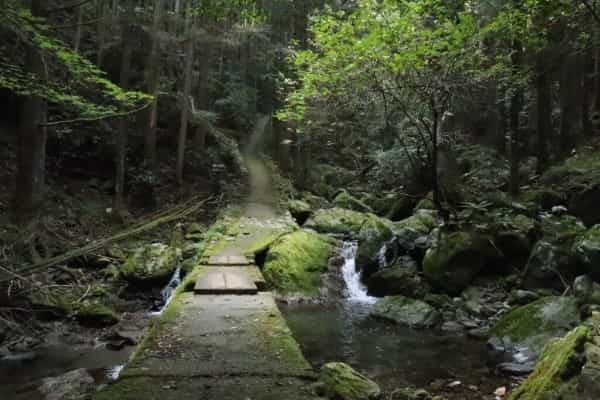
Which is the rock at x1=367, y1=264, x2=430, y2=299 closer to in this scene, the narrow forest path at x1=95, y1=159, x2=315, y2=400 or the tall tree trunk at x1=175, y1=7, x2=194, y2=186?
the narrow forest path at x1=95, y1=159, x2=315, y2=400

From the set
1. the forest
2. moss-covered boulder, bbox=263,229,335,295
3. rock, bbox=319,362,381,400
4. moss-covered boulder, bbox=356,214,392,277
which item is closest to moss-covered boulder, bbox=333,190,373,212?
the forest

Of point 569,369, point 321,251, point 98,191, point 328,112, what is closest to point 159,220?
point 98,191

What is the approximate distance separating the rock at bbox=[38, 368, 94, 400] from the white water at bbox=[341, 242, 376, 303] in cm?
620

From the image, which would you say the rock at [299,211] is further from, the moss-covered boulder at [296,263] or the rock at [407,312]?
the rock at [407,312]

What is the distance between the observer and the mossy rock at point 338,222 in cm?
1459

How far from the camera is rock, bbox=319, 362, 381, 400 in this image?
393cm

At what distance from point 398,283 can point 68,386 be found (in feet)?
22.5

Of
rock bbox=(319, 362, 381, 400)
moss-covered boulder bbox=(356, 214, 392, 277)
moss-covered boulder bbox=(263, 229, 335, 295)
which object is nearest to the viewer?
rock bbox=(319, 362, 381, 400)

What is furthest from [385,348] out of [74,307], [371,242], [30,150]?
[30,150]

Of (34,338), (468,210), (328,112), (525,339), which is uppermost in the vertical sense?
(328,112)

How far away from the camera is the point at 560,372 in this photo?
11.4ft

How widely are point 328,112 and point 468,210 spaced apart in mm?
4819

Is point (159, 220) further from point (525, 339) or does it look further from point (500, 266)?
point (525, 339)

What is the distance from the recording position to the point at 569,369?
3441mm
